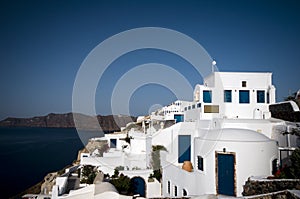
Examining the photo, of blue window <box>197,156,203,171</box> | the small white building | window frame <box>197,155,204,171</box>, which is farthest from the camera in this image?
blue window <box>197,156,203,171</box>

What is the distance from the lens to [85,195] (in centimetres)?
959

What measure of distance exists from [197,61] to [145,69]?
10.9ft

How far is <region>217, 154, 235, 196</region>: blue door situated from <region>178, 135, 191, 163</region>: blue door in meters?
4.29

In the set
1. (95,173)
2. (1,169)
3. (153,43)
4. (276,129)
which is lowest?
(1,169)

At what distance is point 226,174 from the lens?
10289 mm

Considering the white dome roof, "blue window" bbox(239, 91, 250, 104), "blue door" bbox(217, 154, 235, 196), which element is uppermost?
"blue window" bbox(239, 91, 250, 104)

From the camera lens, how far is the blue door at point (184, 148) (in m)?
15.0

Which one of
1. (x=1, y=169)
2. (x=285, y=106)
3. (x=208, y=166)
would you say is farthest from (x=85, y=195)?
(x=1, y=169)

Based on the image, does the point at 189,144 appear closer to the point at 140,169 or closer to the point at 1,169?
the point at 140,169

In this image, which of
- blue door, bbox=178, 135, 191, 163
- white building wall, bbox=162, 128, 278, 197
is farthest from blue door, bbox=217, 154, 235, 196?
blue door, bbox=178, 135, 191, 163

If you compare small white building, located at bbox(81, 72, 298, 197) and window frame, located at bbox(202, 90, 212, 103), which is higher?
window frame, located at bbox(202, 90, 212, 103)

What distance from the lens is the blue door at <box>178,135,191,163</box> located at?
15.0 metres

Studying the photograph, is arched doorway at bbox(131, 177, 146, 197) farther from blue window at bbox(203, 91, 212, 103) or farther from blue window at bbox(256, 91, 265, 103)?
blue window at bbox(256, 91, 265, 103)

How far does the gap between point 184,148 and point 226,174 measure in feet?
16.9
